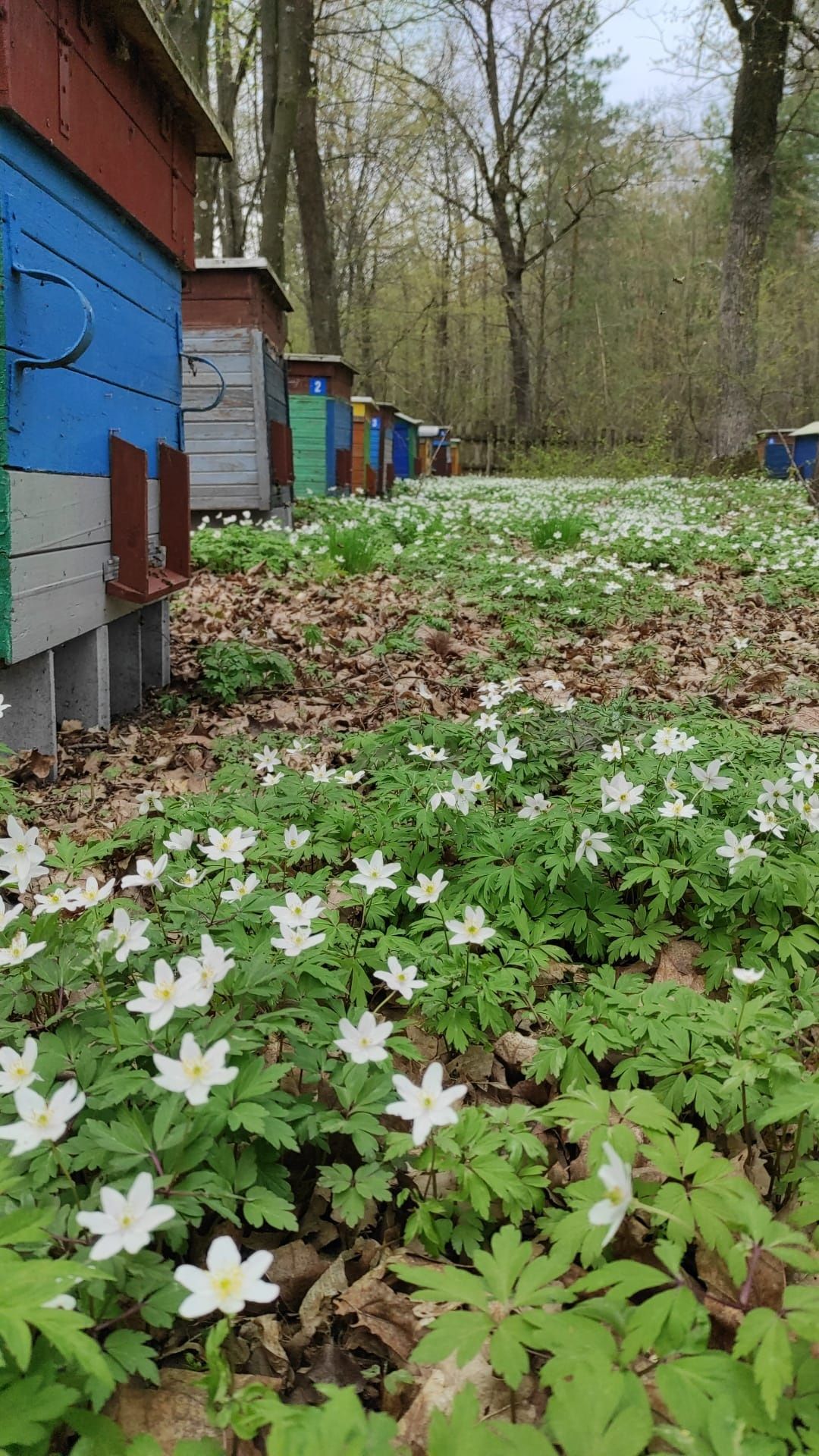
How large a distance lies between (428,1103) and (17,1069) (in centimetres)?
65

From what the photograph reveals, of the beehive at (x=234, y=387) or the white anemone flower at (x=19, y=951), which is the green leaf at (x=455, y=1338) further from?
the beehive at (x=234, y=387)

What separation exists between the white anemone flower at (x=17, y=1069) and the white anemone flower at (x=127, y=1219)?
11.9 inches

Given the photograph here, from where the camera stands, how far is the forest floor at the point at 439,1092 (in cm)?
115

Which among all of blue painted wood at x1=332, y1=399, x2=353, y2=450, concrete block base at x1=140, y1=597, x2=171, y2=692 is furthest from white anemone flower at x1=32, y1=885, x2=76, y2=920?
blue painted wood at x1=332, y1=399, x2=353, y2=450

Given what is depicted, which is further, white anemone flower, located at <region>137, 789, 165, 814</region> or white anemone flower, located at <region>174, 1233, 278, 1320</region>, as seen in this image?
white anemone flower, located at <region>137, 789, 165, 814</region>

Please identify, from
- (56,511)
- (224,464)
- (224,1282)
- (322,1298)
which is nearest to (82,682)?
(56,511)

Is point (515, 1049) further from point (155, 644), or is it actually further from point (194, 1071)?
point (155, 644)

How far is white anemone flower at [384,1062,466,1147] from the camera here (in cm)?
136

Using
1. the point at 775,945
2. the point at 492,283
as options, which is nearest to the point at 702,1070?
the point at 775,945

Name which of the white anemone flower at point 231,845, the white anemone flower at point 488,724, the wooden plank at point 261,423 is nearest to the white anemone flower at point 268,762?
the white anemone flower at point 488,724

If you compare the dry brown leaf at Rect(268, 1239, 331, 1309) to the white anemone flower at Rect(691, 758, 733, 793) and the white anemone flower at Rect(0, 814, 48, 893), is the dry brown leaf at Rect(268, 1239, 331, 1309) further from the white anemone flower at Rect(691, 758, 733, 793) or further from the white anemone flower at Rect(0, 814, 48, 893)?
the white anemone flower at Rect(691, 758, 733, 793)

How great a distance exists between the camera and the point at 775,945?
228 cm

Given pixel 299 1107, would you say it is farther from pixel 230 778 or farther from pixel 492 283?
pixel 492 283

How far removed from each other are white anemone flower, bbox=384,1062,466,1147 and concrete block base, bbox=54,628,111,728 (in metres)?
3.31
